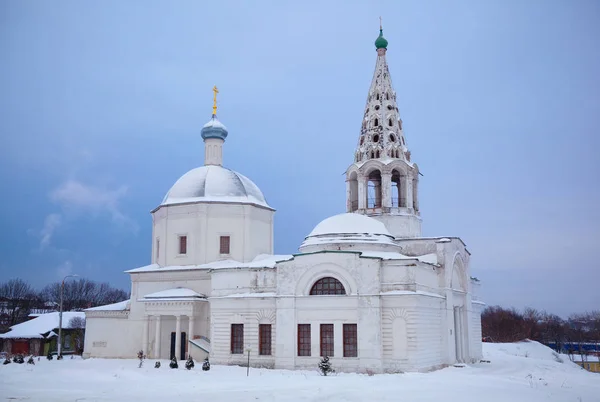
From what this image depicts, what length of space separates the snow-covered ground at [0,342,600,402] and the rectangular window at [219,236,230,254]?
9.96 metres

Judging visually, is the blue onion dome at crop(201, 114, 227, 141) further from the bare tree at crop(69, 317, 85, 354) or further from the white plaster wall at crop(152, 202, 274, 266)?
the bare tree at crop(69, 317, 85, 354)

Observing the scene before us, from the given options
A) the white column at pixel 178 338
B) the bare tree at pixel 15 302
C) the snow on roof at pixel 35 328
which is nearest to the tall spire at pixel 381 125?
the white column at pixel 178 338

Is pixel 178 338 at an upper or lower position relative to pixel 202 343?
upper

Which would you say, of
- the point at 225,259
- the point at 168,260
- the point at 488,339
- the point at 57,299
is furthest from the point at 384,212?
the point at 57,299

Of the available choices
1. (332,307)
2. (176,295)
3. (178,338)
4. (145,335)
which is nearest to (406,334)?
(332,307)

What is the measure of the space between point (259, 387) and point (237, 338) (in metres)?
10.5

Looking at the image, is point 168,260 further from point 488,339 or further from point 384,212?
point 488,339

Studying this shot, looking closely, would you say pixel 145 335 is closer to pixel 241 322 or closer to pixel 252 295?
pixel 241 322

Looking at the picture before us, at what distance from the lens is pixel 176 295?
34.2 metres

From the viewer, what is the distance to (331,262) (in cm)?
2891

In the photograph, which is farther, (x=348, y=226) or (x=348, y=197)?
(x=348, y=197)

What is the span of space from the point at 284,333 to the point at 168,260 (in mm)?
11480

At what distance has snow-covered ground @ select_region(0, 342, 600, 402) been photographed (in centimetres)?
1800

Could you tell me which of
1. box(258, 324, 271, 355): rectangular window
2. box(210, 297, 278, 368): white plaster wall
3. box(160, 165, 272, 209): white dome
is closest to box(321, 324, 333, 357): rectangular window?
box(210, 297, 278, 368): white plaster wall
